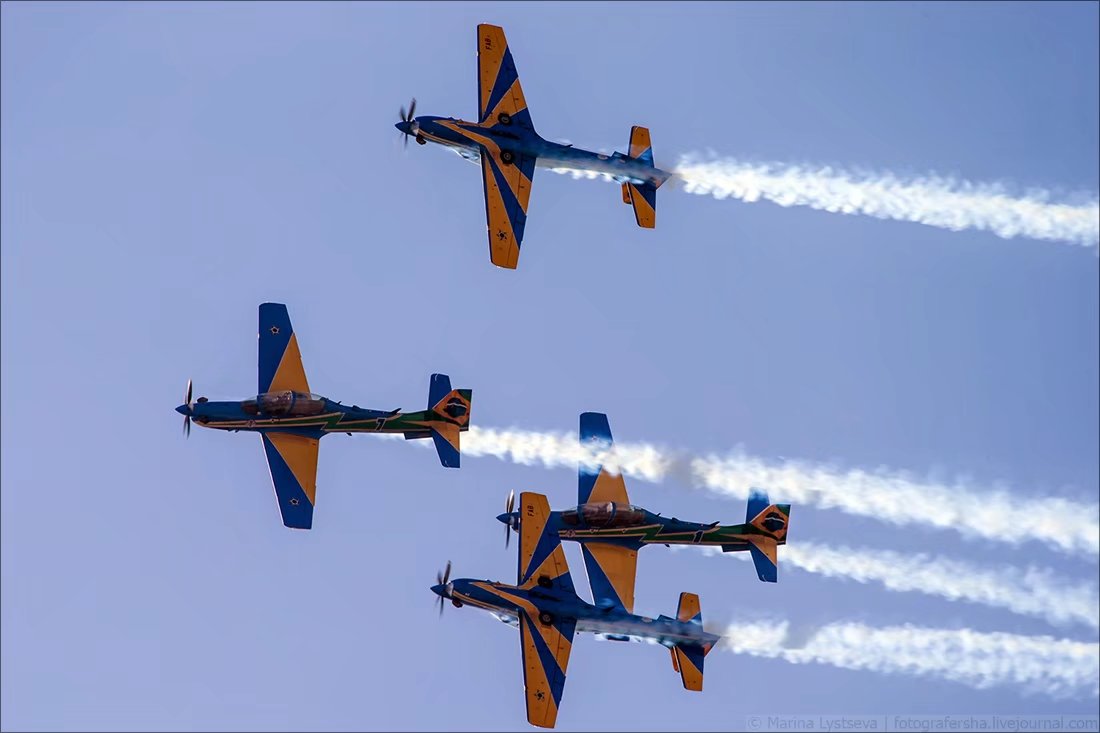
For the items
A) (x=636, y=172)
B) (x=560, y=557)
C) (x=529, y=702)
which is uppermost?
(x=636, y=172)

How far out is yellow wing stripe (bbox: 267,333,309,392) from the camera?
81625 millimetres

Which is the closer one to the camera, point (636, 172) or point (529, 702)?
point (529, 702)

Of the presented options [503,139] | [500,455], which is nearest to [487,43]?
[503,139]

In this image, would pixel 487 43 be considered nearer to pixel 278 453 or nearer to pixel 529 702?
pixel 278 453

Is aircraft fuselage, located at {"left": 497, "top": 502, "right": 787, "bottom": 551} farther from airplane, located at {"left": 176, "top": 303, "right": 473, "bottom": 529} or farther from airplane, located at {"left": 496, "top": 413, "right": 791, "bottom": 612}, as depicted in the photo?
airplane, located at {"left": 176, "top": 303, "right": 473, "bottom": 529}

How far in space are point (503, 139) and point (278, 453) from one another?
49.0 ft

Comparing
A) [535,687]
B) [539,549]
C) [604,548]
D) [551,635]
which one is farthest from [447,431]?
[535,687]

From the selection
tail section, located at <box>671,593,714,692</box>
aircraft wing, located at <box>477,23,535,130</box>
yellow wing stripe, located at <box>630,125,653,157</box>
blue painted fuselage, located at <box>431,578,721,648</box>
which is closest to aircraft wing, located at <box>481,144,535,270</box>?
aircraft wing, located at <box>477,23,535,130</box>

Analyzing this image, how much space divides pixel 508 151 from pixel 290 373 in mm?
11992

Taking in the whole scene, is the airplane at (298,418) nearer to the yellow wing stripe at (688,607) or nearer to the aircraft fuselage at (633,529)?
the aircraft fuselage at (633,529)

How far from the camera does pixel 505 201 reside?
3292 inches

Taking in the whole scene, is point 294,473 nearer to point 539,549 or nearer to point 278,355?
point 278,355

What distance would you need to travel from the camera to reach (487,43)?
85.8 m

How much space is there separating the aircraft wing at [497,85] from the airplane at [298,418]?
1069cm
